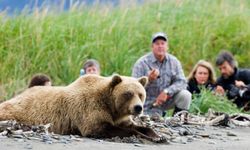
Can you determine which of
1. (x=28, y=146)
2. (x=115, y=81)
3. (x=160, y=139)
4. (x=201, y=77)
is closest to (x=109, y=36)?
(x=201, y=77)

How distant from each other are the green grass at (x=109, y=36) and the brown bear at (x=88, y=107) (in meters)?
4.56

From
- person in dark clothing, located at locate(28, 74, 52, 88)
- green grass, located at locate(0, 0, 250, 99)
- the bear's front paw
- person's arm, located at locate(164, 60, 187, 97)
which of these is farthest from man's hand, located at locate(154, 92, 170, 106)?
the bear's front paw

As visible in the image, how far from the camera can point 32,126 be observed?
9.12 meters

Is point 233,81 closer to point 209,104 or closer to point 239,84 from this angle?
point 239,84

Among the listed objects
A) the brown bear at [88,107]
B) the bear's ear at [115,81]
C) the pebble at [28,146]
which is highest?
the bear's ear at [115,81]

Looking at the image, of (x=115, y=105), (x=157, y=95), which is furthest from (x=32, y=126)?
(x=157, y=95)

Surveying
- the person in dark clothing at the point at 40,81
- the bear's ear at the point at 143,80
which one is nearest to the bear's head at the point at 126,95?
the bear's ear at the point at 143,80

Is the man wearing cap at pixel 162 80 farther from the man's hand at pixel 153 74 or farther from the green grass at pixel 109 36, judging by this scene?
the green grass at pixel 109 36

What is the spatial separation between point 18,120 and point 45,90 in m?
0.51

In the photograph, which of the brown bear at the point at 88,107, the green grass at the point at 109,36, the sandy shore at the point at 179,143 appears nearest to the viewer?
the sandy shore at the point at 179,143

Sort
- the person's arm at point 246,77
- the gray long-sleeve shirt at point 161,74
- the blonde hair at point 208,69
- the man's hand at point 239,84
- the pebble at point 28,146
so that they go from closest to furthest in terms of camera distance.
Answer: the pebble at point 28,146, the gray long-sleeve shirt at point 161,74, the blonde hair at point 208,69, the man's hand at point 239,84, the person's arm at point 246,77

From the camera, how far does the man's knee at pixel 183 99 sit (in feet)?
42.0

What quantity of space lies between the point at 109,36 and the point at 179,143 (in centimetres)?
776

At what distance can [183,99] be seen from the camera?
12820 millimetres
